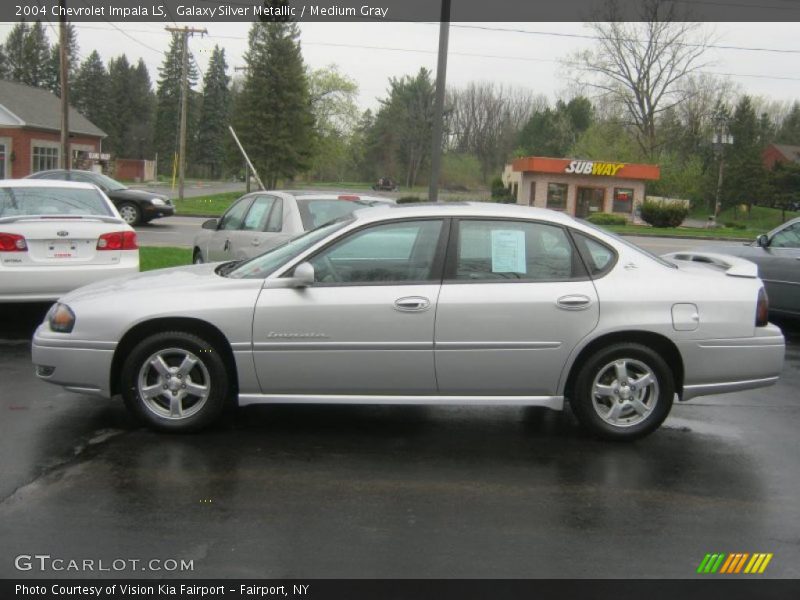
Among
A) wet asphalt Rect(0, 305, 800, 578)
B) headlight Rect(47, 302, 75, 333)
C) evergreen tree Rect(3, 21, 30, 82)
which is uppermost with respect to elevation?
evergreen tree Rect(3, 21, 30, 82)

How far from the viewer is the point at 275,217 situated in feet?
29.5

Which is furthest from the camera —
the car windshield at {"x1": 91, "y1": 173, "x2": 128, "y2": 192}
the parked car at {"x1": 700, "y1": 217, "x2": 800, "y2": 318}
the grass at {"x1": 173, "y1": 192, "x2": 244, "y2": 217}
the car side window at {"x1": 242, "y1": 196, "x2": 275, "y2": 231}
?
the grass at {"x1": 173, "y1": 192, "x2": 244, "y2": 217}

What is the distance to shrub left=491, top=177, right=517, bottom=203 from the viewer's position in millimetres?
56934

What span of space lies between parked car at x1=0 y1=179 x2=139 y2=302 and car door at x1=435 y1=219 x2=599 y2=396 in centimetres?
432

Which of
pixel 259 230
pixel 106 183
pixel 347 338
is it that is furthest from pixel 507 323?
pixel 106 183

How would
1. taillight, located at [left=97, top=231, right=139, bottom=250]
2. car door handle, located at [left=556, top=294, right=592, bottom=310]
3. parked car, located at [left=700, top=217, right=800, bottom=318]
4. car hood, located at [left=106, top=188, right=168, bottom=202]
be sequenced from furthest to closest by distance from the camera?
car hood, located at [left=106, top=188, right=168, bottom=202] → parked car, located at [left=700, top=217, right=800, bottom=318] → taillight, located at [left=97, top=231, right=139, bottom=250] → car door handle, located at [left=556, top=294, right=592, bottom=310]

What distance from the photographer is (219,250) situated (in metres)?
10.1

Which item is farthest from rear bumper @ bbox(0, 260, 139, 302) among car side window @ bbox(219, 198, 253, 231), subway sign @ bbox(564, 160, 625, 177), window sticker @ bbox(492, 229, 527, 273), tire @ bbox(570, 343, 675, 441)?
subway sign @ bbox(564, 160, 625, 177)

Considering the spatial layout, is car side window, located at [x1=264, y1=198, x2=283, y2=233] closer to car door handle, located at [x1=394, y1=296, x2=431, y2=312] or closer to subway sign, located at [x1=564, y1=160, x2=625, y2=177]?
car door handle, located at [x1=394, y1=296, x2=431, y2=312]

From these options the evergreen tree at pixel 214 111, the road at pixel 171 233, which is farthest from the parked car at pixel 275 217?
the evergreen tree at pixel 214 111

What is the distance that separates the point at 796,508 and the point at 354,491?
95.1 inches

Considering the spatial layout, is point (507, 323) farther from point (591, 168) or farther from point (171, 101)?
point (171, 101)

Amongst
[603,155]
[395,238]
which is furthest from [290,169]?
[395,238]

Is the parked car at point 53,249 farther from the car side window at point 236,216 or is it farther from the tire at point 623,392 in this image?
the tire at point 623,392
